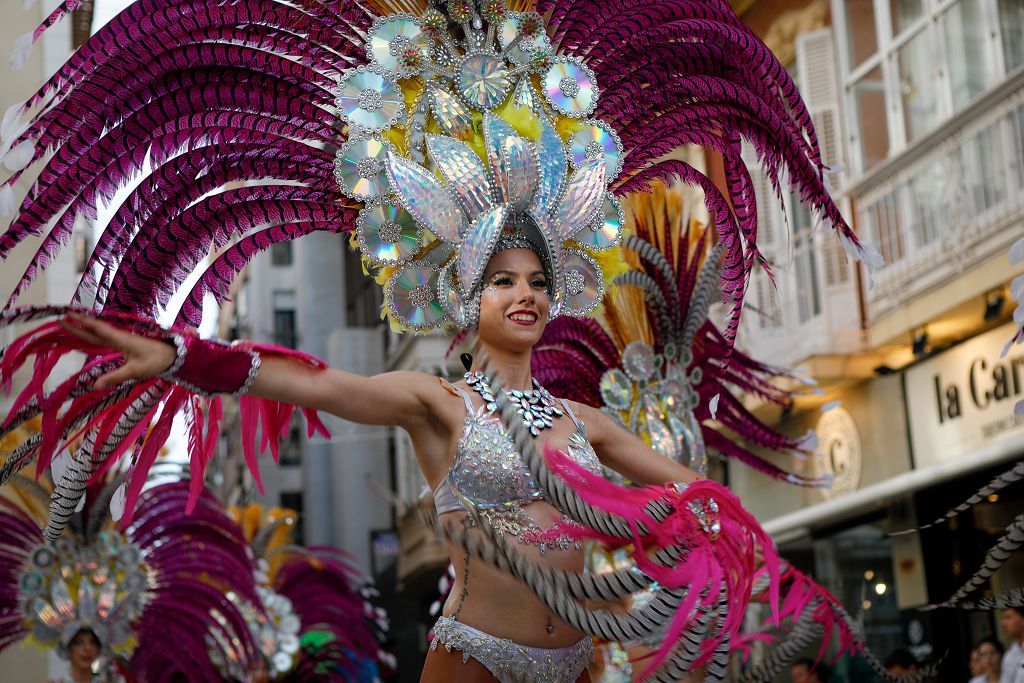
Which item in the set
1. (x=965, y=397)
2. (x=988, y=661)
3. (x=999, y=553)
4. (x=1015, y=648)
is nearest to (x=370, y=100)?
(x=999, y=553)

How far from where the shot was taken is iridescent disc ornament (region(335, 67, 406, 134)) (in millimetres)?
4191

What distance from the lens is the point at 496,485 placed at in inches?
150

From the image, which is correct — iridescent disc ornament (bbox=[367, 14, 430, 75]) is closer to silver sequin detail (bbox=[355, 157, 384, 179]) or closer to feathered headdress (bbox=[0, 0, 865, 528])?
feathered headdress (bbox=[0, 0, 865, 528])

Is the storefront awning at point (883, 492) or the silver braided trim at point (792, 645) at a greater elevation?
the storefront awning at point (883, 492)

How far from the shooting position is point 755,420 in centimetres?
666

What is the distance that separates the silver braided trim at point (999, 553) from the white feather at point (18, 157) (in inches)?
113

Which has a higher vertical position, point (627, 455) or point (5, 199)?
A: point (5, 199)

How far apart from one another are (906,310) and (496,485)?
8.43 metres

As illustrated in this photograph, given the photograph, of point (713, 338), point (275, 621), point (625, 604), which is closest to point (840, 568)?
point (275, 621)

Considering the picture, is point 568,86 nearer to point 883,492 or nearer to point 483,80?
point 483,80

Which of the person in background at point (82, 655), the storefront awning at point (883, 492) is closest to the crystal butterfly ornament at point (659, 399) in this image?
the person in background at point (82, 655)

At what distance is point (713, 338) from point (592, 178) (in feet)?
8.96

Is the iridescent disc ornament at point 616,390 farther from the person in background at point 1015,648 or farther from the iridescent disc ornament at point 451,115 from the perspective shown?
the iridescent disc ornament at point 451,115

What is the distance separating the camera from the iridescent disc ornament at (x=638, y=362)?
6.22 metres
